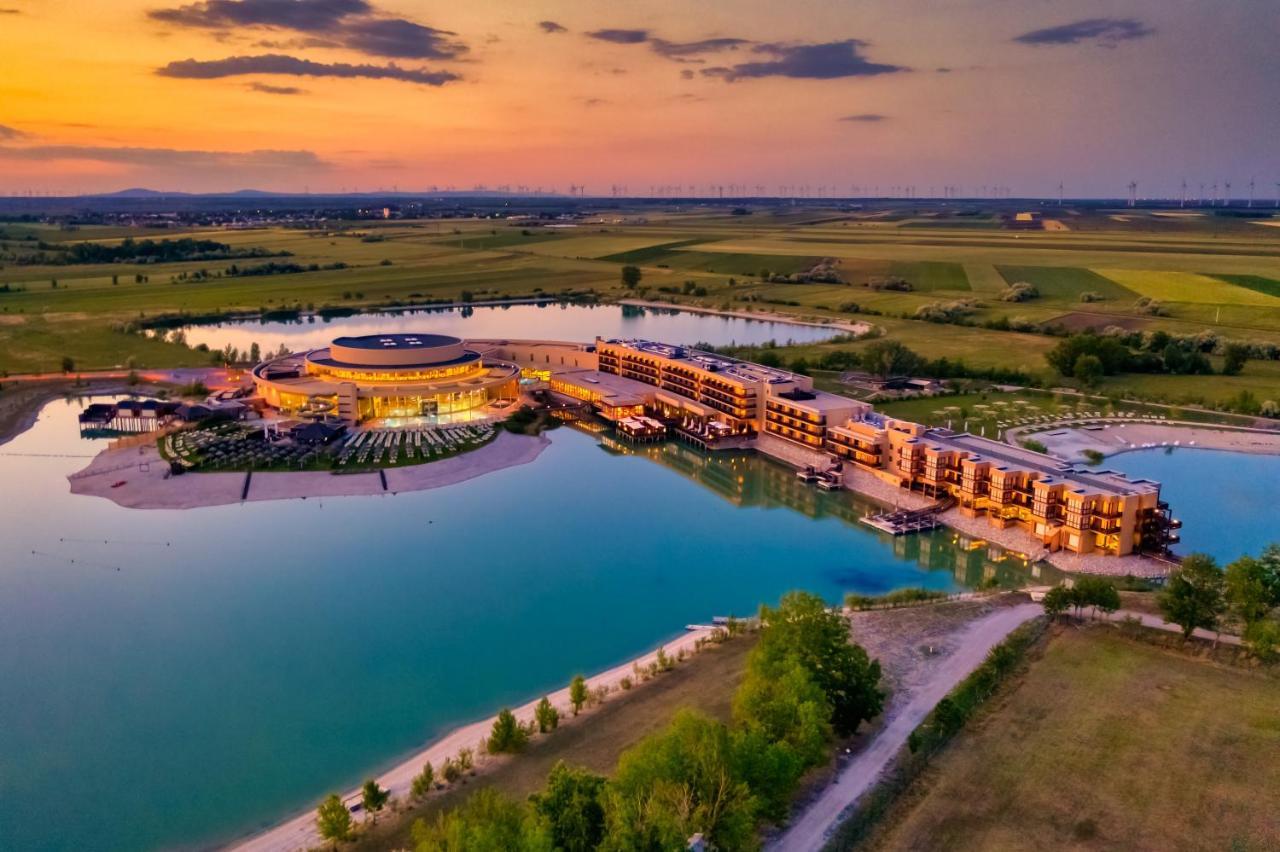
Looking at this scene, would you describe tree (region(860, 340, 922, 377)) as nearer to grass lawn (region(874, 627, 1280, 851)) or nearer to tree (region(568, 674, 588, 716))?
grass lawn (region(874, 627, 1280, 851))

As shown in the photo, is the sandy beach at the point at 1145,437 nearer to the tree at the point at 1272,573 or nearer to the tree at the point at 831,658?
the tree at the point at 1272,573

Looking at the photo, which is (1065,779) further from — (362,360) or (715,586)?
(362,360)

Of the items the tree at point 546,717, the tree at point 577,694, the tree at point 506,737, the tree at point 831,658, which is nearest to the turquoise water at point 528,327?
the tree at point 831,658

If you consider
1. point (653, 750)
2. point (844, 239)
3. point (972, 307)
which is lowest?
point (653, 750)

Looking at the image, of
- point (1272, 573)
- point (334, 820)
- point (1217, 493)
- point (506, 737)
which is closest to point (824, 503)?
point (1272, 573)

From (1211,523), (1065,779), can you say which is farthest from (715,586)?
(1211,523)

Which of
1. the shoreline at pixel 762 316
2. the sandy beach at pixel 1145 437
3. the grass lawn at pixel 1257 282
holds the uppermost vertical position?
the grass lawn at pixel 1257 282

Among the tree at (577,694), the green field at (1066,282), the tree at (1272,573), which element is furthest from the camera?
the green field at (1066,282)
